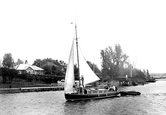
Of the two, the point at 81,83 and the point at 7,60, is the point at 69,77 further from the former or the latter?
the point at 7,60

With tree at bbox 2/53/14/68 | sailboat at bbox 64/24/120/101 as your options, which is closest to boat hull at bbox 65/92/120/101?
sailboat at bbox 64/24/120/101

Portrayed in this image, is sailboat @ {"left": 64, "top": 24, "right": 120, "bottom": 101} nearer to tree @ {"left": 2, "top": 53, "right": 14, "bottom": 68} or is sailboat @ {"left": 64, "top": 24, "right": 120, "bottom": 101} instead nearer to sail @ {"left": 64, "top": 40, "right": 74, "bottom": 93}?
sail @ {"left": 64, "top": 40, "right": 74, "bottom": 93}

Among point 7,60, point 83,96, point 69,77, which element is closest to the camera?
point 69,77

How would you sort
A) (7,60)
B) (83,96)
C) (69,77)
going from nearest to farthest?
(69,77), (83,96), (7,60)

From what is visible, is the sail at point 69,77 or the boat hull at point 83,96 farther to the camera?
the boat hull at point 83,96

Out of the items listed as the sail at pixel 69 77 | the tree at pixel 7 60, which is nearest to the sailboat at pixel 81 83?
the sail at pixel 69 77

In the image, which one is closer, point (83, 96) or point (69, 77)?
point (69, 77)

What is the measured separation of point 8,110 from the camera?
155 feet

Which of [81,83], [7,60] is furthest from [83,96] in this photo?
[7,60]

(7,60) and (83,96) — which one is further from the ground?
(7,60)

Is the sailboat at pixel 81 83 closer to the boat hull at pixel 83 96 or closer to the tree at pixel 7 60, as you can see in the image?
the boat hull at pixel 83 96

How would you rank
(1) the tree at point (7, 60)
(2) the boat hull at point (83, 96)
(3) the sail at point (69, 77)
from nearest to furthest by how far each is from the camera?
(3) the sail at point (69, 77) → (2) the boat hull at point (83, 96) → (1) the tree at point (7, 60)

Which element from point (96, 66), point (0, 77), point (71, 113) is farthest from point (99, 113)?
point (96, 66)

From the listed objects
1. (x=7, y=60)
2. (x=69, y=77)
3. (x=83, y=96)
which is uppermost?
(x=7, y=60)
